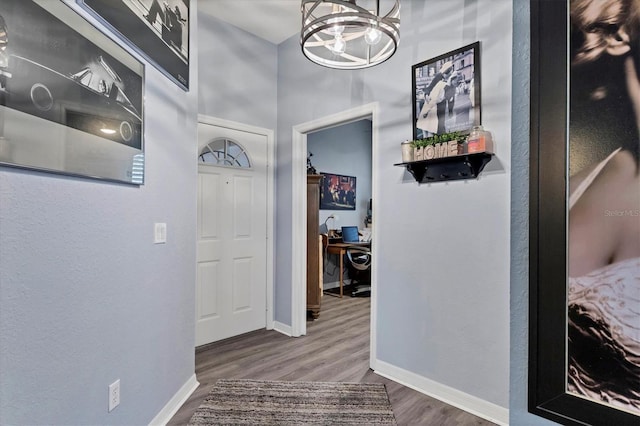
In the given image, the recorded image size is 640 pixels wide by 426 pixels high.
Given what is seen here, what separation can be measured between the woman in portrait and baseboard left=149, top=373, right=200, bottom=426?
81.8 inches

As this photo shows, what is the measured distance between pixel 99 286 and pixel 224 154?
2096 millimetres

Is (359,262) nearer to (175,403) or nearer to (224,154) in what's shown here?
(224,154)

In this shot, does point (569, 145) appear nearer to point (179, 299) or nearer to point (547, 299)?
point (547, 299)

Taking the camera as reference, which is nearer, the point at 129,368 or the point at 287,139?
the point at 129,368

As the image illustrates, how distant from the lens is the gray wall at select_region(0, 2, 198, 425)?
113 cm

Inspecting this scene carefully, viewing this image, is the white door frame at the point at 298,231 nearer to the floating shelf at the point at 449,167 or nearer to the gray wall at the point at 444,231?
the gray wall at the point at 444,231

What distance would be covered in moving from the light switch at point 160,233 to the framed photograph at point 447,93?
175 centimetres

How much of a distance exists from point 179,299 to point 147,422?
2.21 feet

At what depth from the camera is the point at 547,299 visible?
25.5 inches

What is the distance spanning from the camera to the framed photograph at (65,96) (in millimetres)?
Answer: 1062

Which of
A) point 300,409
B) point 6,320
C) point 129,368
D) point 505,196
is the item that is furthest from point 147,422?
point 505,196

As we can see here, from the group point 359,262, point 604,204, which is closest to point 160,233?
point 604,204

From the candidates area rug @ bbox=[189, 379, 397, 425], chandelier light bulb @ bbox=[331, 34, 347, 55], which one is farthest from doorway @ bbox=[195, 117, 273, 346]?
chandelier light bulb @ bbox=[331, 34, 347, 55]

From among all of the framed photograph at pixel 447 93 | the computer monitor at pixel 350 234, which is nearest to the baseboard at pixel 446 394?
the framed photograph at pixel 447 93
